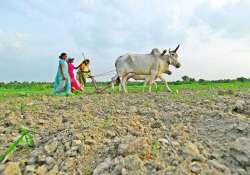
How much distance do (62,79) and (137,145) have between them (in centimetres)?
809

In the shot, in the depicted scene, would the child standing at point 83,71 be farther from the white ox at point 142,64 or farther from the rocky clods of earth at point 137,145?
the rocky clods of earth at point 137,145

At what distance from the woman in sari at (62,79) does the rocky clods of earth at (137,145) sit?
19.0 ft

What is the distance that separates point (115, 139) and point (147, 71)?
858cm

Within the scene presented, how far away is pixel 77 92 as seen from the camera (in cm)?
1309

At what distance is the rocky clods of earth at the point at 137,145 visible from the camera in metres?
3.88

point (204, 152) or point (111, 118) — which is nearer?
point (204, 152)

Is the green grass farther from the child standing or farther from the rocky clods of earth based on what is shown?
the rocky clods of earth

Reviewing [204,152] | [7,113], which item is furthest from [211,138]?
[7,113]

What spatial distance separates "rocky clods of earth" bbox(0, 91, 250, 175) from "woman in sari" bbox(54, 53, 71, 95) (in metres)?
5.79

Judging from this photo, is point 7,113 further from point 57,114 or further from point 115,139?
point 115,139

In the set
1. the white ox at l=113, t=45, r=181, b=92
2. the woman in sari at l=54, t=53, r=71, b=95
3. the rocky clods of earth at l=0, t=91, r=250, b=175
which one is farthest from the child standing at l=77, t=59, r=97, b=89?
the rocky clods of earth at l=0, t=91, r=250, b=175

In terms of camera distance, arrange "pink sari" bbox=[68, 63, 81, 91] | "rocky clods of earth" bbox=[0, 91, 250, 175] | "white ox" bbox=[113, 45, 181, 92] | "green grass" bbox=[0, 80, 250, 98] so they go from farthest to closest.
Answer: "green grass" bbox=[0, 80, 250, 98], "white ox" bbox=[113, 45, 181, 92], "pink sari" bbox=[68, 63, 81, 91], "rocky clods of earth" bbox=[0, 91, 250, 175]

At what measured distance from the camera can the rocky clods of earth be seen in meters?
3.88

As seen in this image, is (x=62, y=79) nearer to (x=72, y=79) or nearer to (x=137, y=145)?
(x=72, y=79)
